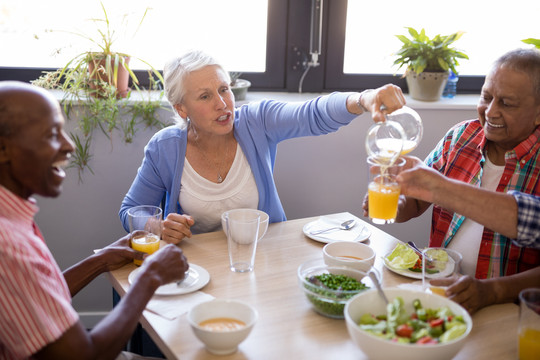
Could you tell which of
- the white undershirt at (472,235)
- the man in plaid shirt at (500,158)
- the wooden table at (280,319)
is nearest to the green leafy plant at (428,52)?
the man in plaid shirt at (500,158)

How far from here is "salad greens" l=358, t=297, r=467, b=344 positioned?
1.31 metres

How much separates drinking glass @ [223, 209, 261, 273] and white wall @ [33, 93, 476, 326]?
1.19 metres

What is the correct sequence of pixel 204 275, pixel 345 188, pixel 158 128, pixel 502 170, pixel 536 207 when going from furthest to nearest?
pixel 345 188 → pixel 158 128 → pixel 502 170 → pixel 204 275 → pixel 536 207

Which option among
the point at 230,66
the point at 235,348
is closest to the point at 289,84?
the point at 230,66

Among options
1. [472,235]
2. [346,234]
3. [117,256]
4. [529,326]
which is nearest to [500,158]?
[472,235]

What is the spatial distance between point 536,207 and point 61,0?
237 centimetres

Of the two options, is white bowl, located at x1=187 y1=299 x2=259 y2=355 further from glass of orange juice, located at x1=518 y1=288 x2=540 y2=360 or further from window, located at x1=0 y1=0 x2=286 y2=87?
window, located at x1=0 y1=0 x2=286 y2=87

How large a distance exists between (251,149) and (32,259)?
1.20m

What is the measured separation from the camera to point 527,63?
6.10ft

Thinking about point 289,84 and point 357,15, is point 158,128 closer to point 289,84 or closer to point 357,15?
point 289,84

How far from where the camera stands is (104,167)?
112 inches

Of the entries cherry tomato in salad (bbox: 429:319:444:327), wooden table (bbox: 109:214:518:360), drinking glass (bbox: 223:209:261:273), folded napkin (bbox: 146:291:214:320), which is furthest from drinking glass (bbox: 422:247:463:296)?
folded napkin (bbox: 146:291:214:320)

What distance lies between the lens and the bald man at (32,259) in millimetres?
1218

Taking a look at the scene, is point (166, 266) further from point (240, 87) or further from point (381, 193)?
point (240, 87)
